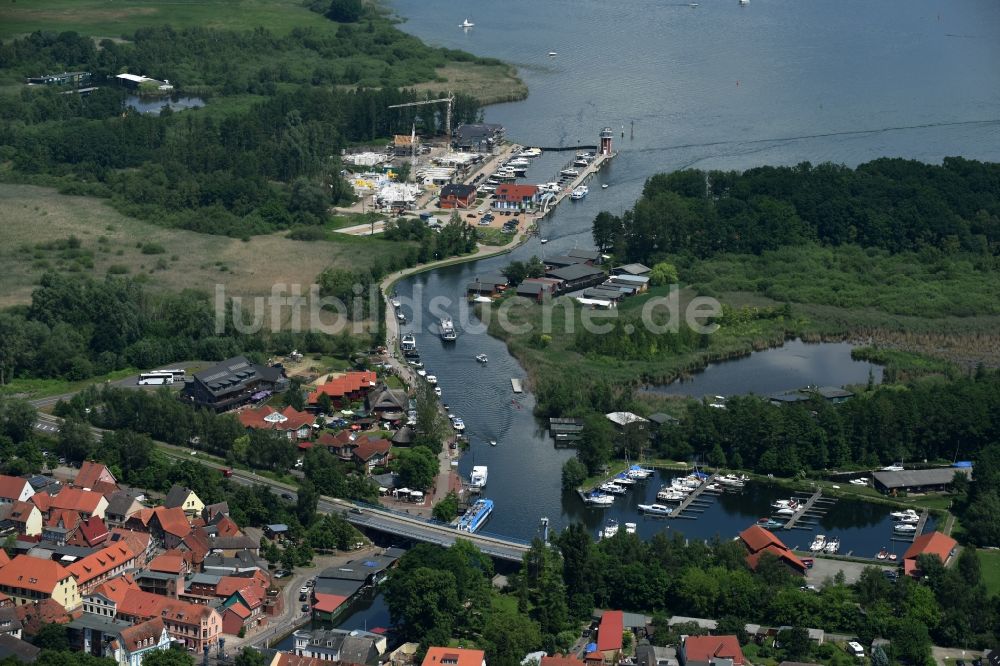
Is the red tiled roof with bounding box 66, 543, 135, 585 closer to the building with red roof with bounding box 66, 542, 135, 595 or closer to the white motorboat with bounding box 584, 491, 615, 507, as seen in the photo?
the building with red roof with bounding box 66, 542, 135, 595

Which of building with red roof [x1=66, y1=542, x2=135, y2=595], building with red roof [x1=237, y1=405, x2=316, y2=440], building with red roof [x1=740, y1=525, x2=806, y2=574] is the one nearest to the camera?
building with red roof [x1=66, y1=542, x2=135, y2=595]

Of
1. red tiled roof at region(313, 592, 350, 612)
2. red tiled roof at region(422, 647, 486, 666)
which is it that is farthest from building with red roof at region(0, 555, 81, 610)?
red tiled roof at region(422, 647, 486, 666)

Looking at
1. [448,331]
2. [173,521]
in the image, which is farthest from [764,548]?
[448,331]

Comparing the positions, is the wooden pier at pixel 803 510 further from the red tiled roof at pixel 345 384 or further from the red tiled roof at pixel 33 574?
the red tiled roof at pixel 33 574

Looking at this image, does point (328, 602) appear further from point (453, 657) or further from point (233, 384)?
point (233, 384)

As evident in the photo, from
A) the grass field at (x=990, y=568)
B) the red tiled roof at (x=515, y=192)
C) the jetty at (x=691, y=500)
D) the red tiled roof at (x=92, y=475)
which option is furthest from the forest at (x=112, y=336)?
the grass field at (x=990, y=568)

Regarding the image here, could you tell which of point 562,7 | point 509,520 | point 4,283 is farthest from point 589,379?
point 562,7
